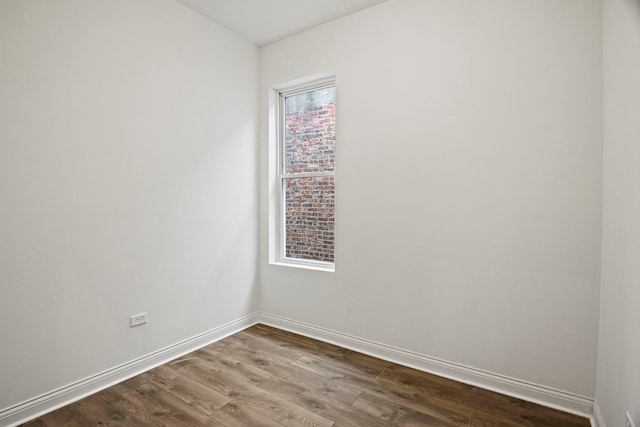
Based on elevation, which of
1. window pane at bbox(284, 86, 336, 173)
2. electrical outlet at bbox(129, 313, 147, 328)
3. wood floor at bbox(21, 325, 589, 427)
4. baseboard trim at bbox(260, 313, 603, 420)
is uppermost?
window pane at bbox(284, 86, 336, 173)

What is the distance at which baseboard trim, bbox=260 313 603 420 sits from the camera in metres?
1.86

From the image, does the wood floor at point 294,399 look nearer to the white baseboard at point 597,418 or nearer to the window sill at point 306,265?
the white baseboard at point 597,418

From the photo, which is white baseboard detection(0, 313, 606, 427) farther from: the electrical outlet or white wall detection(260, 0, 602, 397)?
the electrical outlet

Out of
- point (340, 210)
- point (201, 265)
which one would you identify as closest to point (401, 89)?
point (340, 210)

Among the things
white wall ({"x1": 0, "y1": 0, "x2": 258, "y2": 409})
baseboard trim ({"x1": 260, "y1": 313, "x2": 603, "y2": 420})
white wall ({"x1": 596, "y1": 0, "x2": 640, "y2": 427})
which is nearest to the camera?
white wall ({"x1": 596, "y1": 0, "x2": 640, "y2": 427})

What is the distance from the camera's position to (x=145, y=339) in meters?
2.33

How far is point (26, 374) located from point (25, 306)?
39 cm

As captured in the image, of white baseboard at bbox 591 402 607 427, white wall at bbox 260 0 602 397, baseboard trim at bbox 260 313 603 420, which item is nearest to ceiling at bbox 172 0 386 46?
white wall at bbox 260 0 602 397

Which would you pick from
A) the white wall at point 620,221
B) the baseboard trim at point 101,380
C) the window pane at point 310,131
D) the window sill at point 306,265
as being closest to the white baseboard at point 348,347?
the baseboard trim at point 101,380

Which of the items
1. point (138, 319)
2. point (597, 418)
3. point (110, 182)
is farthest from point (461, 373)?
point (110, 182)

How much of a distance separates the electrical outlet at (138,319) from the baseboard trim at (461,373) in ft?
4.28

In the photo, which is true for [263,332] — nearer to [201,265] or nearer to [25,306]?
[201,265]

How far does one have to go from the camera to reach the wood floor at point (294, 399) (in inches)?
70.0

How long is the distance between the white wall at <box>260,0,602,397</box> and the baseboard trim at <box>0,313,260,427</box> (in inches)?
40.9
